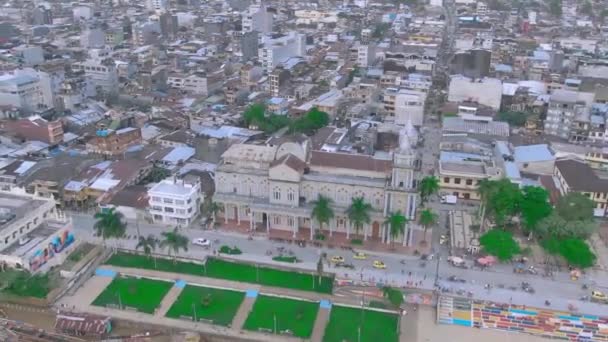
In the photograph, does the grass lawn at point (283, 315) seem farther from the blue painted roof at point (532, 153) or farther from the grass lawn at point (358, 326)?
the blue painted roof at point (532, 153)

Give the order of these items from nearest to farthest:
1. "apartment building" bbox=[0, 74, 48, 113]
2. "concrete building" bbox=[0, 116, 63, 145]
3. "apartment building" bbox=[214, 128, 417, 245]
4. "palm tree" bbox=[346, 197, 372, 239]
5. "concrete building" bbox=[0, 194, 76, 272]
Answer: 1. "concrete building" bbox=[0, 194, 76, 272]
2. "palm tree" bbox=[346, 197, 372, 239]
3. "apartment building" bbox=[214, 128, 417, 245]
4. "concrete building" bbox=[0, 116, 63, 145]
5. "apartment building" bbox=[0, 74, 48, 113]

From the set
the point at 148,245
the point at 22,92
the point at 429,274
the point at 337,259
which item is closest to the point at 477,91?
the point at 429,274

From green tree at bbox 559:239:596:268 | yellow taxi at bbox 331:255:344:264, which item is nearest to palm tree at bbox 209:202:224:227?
yellow taxi at bbox 331:255:344:264

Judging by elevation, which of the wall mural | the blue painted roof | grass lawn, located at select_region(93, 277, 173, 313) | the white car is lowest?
grass lawn, located at select_region(93, 277, 173, 313)

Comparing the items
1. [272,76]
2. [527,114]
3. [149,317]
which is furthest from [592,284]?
[272,76]

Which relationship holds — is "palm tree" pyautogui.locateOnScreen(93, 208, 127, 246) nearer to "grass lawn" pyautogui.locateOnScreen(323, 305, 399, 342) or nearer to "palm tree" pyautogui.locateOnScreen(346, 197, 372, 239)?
"grass lawn" pyautogui.locateOnScreen(323, 305, 399, 342)

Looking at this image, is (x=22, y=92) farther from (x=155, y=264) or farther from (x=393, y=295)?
(x=393, y=295)
